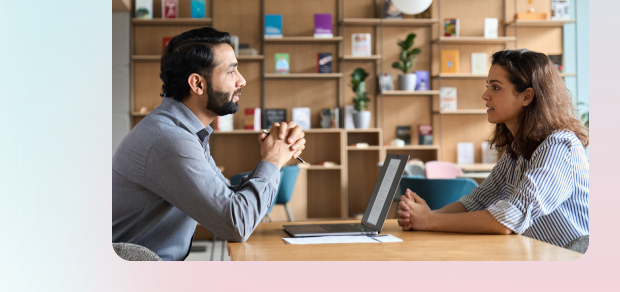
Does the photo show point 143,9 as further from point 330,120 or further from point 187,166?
point 187,166

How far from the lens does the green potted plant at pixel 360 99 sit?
5574 mm

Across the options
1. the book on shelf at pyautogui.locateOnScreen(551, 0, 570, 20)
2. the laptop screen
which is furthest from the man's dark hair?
the book on shelf at pyautogui.locateOnScreen(551, 0, 570, 20)

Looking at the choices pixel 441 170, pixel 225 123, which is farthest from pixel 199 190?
pixel 225 123

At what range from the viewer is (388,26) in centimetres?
602

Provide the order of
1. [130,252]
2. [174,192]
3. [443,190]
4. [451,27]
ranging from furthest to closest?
[451,27], [443,190], [174,192], [130,252]

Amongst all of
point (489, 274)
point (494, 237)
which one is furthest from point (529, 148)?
point (489, 274)

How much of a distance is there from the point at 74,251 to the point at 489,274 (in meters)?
0.77

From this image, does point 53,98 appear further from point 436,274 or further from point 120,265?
point 436,274

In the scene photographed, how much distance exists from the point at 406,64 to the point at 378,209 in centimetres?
447

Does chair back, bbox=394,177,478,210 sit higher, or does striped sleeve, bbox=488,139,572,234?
striped sleeve, bbox=488,139,572,234

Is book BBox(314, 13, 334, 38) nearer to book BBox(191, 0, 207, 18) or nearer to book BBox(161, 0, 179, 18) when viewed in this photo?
book BBox(191, 0, 207, 18)

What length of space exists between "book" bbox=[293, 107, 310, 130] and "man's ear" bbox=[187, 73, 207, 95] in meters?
4.14

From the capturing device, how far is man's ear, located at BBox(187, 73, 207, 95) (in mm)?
1626

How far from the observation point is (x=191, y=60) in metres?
1.64
